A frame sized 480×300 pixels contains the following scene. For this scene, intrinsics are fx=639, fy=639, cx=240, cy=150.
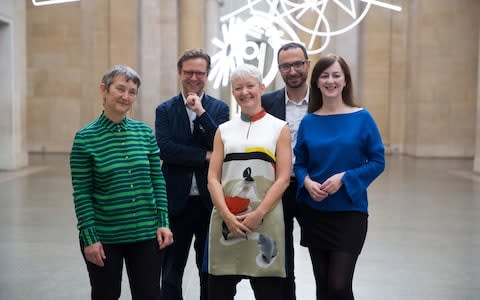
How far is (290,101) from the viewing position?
4.33 m

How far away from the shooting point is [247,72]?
357 centimetres

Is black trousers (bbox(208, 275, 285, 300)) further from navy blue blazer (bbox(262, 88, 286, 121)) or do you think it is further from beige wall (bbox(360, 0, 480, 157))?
beige wall (bbox(360, 0, 480, 157))

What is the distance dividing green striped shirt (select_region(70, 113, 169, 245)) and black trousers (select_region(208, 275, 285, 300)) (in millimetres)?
454

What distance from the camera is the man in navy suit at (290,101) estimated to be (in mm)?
4129

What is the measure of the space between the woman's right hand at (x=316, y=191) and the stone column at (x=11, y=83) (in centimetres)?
1331

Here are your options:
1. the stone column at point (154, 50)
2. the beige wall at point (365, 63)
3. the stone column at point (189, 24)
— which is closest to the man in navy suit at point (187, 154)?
the beige wall at point (365, 63)

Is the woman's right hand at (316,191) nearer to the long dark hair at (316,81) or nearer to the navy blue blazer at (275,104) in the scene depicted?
the long dark hair at (316,81)

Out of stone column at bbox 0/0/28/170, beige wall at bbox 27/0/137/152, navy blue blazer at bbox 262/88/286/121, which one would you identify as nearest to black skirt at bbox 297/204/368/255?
navy blue blazer at bbox 262/88/286/121

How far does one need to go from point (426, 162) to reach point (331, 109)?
50.6 feet

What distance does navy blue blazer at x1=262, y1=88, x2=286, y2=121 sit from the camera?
4.29 metres

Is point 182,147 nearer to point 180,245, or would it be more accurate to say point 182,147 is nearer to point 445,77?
point 180,245

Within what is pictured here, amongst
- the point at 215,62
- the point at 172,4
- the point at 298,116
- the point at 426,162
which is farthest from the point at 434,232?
the point at 172,4

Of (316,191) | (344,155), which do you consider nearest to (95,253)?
(316,191)

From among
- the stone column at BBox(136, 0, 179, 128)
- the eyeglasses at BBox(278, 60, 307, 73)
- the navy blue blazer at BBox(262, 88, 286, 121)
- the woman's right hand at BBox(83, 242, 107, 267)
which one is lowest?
the woman's right hand at BBox(83, 242, 107, 267)
